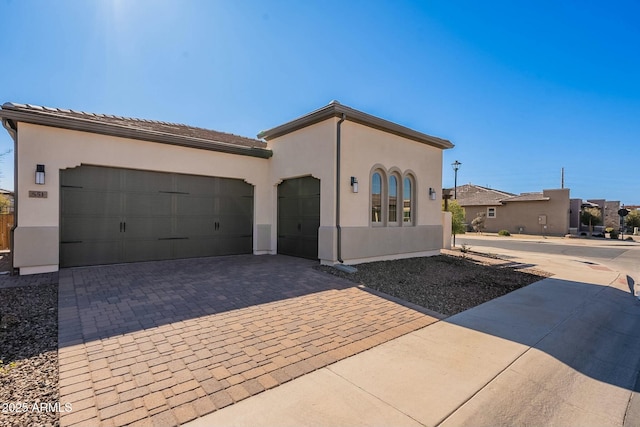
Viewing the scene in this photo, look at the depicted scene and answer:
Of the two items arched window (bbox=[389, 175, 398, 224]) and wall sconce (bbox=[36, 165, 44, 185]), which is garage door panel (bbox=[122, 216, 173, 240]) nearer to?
wall sconce (bbox=[36, 165, 44, 185])

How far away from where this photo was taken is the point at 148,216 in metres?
8.76

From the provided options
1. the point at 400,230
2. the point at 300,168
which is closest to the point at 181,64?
the point at 300,168

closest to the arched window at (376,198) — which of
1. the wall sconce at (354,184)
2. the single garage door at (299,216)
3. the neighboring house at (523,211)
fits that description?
the wall sconce at (354,184)

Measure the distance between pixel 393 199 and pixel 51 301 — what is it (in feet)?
30.0

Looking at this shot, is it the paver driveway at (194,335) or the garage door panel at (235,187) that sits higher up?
the garage door panel at (235,187)

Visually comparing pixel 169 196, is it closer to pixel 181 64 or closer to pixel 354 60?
pixel 181 64

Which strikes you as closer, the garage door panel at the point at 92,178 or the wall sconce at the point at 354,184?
the garage door panel at the point at 92,178

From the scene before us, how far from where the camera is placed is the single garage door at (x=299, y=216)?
30.7 feet

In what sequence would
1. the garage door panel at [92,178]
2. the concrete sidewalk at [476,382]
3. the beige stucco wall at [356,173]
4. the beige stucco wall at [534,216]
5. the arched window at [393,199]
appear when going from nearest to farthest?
the concrete sidewalk at [476,382] → the garage door panel at [92,178] → the beige stucco wall at [356,173] → the arched window at [393,199] → the beige stucco wall at [534,216]

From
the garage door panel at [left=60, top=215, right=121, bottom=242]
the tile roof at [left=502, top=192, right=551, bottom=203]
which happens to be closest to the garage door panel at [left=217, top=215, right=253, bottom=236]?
the garage door panel at [left=60, top=215, right=121, bottom=242]

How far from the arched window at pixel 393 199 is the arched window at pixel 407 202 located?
1.16 feet

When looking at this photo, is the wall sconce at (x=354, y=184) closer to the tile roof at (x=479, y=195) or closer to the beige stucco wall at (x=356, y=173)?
the beige stucco wall at (x=356, y=173)

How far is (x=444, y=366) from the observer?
332 centimetres

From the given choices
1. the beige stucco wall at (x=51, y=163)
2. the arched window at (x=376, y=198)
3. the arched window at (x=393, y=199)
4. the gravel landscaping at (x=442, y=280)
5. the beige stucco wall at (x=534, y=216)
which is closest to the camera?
the gravel landscaping at (x=442, y=280)
